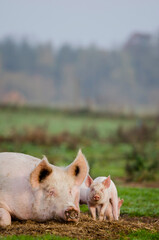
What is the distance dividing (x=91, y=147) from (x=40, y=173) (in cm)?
2104

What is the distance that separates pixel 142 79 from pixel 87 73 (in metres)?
13.1

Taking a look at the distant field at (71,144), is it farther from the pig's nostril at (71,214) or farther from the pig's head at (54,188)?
the pig's nostril at (71,214)

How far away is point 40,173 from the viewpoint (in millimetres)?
5715

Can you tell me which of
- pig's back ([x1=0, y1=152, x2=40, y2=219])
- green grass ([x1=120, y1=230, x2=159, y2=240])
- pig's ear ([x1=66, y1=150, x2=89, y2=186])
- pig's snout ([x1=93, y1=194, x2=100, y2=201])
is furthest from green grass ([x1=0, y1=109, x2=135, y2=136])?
green grass ([x1=120, y1=230, x2=159, y2=240])

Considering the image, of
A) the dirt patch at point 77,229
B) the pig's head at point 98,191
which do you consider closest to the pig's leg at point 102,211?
the pig's head at point 98,191

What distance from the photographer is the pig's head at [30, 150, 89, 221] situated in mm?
5551

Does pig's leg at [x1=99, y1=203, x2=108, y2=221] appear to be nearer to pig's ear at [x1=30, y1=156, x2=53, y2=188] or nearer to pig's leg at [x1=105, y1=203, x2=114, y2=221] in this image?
pig's leg at [x1=105, y1=203, x2=114, y2=221]

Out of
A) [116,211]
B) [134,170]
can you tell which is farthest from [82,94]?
[116,211]

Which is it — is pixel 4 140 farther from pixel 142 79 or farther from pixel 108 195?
pixel 142 79

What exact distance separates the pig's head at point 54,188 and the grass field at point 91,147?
306mm

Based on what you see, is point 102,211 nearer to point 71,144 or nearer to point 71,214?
point 71,214

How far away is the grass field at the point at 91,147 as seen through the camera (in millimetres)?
6901

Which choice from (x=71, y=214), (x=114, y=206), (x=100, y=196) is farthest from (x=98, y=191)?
(x=71, y=214)

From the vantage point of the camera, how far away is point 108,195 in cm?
685
